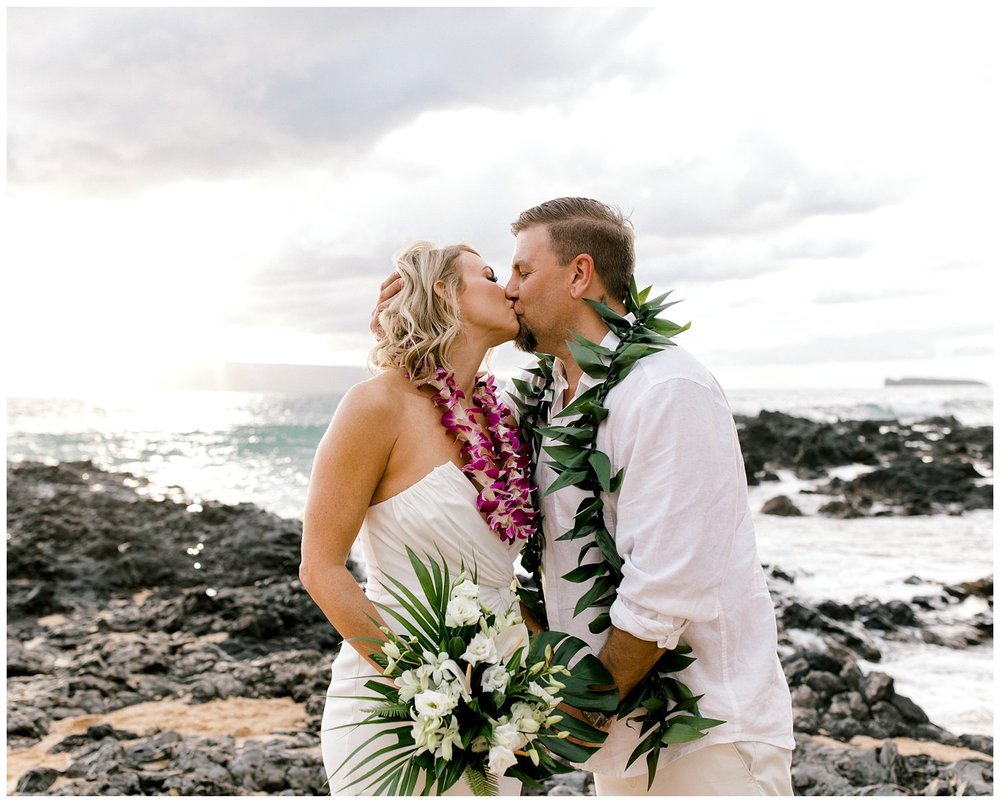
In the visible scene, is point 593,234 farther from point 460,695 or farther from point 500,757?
point 500,757

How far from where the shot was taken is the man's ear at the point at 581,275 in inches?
131

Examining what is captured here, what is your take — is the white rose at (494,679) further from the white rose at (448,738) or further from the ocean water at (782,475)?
the ocean water at (782,475)

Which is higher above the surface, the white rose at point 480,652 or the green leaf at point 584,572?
the green leaf at point 584,572

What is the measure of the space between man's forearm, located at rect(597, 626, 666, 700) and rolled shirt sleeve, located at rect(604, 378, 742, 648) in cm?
5

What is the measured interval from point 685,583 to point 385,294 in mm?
1643

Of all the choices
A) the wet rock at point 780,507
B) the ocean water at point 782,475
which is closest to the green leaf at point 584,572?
the ocean water at point 782,475

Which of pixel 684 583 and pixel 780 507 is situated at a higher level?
pixel 684 583

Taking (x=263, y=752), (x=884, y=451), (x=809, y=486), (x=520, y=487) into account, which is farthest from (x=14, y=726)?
(x=884, y=451)

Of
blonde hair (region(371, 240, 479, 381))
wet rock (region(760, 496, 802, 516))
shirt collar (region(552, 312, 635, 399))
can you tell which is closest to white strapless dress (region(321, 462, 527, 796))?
blonde hair (region(371, 240, 479, 381))

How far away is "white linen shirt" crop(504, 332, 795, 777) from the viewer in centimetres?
273

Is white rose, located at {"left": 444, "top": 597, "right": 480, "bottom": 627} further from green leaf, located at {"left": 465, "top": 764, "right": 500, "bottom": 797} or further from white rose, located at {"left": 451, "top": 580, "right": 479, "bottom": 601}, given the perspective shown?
green leaf, located at {"left": 465, "top": 764, "right": 500, "bottom": 797}

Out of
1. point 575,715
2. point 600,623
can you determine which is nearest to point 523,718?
point 575,715

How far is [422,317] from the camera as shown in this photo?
11.1 feet

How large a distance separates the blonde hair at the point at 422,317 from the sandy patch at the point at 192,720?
4953mm
